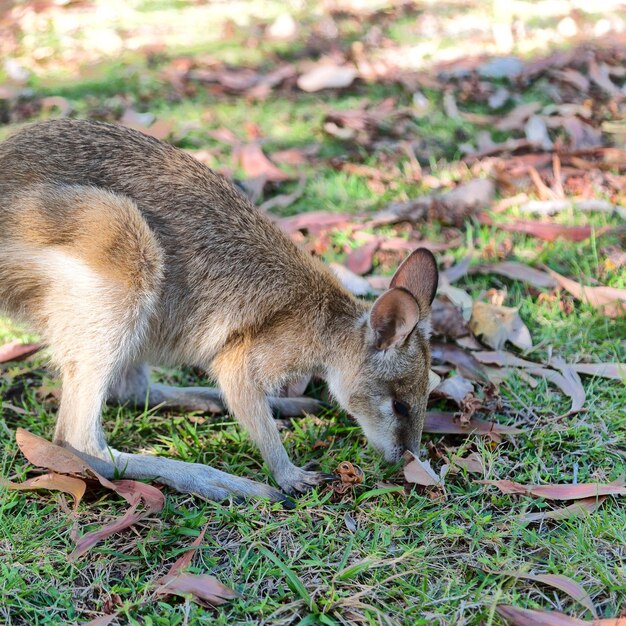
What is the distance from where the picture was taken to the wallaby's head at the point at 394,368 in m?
2.60

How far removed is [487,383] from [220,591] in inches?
51.9

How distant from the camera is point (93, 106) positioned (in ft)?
16.9

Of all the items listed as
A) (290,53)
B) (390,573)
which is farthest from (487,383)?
(290,53)

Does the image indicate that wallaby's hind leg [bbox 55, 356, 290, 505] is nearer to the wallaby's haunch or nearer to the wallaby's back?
the wallaby's haunch

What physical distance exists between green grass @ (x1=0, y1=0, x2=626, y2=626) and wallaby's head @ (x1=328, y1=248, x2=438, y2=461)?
0.12 meters

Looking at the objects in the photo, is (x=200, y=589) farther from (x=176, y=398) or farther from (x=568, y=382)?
(x=568, y=382)

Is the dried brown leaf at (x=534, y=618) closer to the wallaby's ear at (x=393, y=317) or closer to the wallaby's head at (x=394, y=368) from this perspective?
the wallaby's head at (x=394, y=368)

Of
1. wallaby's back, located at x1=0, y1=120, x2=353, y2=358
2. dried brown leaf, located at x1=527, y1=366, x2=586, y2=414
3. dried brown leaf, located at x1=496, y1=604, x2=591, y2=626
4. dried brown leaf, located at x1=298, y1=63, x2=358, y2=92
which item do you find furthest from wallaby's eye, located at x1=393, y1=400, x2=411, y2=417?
dried brown leaf, located at x1=298, y1=63, x2=358, y2=92

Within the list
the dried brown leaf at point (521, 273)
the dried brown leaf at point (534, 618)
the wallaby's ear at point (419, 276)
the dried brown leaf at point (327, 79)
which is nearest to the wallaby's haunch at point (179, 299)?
the wallaby's ear at point (419, 276)

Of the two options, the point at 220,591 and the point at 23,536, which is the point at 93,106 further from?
the point at 220,591

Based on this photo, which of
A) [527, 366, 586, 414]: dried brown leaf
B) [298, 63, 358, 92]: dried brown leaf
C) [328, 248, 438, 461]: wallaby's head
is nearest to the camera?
[328, 248, 438, 461]: wallaby's head

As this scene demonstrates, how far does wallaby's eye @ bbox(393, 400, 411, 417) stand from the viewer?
263 cm

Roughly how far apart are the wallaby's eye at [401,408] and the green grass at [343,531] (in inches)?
Answer: 7.0

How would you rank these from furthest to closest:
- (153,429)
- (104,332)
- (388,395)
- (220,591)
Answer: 1. (153,429)
2. (388,395)
3. (104,332)
4. (220,591)
